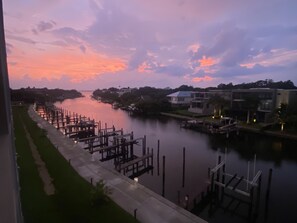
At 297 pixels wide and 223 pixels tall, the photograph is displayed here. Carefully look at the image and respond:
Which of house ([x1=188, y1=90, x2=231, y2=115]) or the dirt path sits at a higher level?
house ([x1=188, y1=90, x2=231, y2=115])

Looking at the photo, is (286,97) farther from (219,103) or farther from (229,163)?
(229,163)

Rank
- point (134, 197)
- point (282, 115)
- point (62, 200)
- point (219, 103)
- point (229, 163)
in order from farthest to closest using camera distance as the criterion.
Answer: point (219, 103) → point (282, 115) → point (229, 163) → point (134, 197) → point (62, 200)

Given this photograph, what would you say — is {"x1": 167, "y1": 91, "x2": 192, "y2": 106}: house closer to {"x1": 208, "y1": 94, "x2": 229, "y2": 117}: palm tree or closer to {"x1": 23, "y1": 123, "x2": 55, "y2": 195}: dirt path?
{"x1": 208, "y1": 94, "x2": 229, "y2": 117}: palm tree

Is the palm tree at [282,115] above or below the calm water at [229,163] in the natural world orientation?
above

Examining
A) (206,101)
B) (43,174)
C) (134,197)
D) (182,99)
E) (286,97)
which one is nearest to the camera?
(134,197)

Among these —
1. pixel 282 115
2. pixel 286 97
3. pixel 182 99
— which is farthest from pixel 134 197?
pixel 182 99

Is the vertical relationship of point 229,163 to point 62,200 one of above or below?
below

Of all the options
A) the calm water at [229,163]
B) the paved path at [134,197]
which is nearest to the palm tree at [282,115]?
the calm water at [229,163]

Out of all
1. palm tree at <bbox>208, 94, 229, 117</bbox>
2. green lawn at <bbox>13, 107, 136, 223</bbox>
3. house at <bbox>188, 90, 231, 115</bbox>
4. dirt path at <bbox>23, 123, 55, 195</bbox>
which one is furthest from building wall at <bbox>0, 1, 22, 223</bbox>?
house at <bbox>188, 90, 231, 115</bbox>

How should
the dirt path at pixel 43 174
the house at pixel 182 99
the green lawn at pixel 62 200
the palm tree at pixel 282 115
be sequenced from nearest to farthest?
the green lawn at pixel 62 200 < the dirt path at pixel 43 174 < the palm tree at pixel 282 115 < the house at pixel 182 99

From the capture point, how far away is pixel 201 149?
30.5m

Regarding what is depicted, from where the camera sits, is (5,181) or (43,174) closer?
(5,181)

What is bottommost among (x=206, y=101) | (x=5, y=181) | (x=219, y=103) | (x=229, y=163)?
(x=229, y=163)

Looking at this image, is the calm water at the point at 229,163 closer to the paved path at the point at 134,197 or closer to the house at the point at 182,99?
the paved path at the point at 134,197
